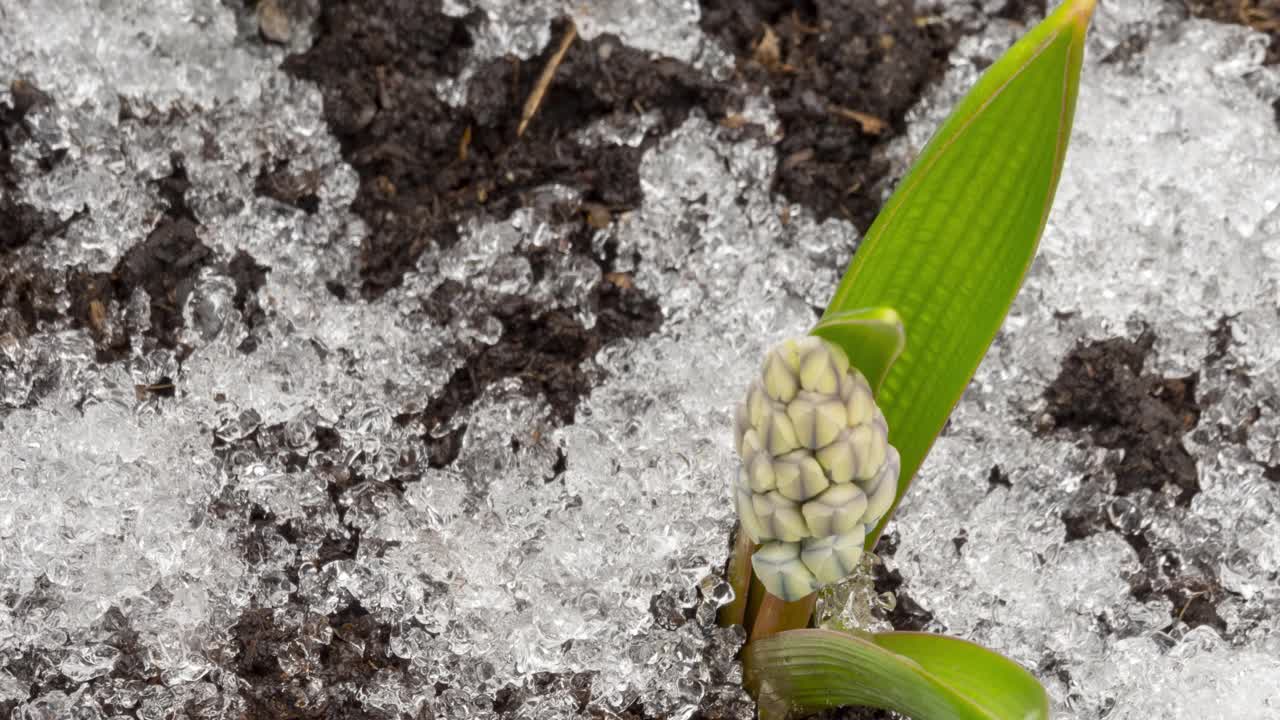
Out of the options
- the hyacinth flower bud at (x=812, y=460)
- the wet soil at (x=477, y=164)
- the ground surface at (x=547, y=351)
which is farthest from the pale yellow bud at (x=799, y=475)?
the wet soil at (x=477, y=164)

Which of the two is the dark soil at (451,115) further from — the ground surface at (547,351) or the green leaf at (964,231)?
the green leaf at (964,231)

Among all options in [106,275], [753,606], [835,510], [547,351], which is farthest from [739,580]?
[106,275]

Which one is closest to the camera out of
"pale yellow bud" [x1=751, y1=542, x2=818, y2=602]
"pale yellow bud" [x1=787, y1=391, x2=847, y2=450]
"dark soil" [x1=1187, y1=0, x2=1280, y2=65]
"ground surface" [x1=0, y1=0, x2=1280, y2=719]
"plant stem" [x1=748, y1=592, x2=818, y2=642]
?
"pale yellow bud" [x1=787, y1=391, x2=847, y2=450]

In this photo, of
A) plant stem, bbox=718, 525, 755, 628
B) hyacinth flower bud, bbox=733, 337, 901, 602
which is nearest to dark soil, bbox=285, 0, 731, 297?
plant stem, bbox=718, 525, 755, 628

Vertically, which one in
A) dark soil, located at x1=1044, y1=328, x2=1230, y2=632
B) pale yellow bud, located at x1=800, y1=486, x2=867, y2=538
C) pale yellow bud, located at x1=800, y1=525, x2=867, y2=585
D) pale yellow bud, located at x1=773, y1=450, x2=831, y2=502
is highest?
pale yellow bud, located at x1=773, y1=450, x2=831, y2=502

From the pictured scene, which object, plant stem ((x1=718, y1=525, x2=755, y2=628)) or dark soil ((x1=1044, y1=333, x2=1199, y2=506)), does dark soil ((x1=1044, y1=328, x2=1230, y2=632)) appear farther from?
plant stem ((x1=718, y1=525, x2=755, y2=628))

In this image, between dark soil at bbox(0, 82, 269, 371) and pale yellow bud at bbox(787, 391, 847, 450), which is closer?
pale yellow bud at bbox(787, 391, 847, 450)

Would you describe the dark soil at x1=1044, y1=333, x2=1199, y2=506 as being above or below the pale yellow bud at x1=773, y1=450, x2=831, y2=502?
below
